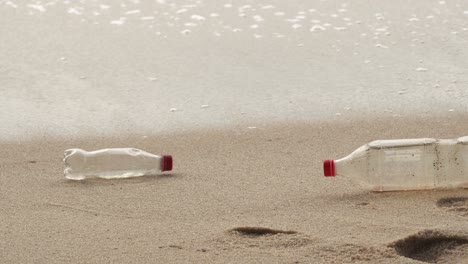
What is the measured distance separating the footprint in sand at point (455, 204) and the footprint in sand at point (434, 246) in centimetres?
22

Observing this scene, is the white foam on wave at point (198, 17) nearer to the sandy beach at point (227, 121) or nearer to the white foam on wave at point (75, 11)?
the sandy beach at point (227, 121)

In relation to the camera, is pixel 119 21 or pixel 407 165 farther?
pixel 119 21

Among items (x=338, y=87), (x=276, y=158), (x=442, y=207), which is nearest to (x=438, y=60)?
(x=338, y=87)

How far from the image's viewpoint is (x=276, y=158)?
124 inches

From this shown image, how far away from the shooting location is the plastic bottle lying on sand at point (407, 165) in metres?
2.78

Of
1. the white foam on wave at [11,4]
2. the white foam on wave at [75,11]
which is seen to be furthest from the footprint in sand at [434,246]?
the white foam on wave at [11,4]

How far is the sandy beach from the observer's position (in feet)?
7.90

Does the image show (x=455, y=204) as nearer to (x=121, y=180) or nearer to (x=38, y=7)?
(x=121, y=180)

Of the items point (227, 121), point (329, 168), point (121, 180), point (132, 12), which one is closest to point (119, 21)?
point (132, 12)

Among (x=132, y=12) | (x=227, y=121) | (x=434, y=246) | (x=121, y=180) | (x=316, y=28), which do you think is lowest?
(x=434, y=246)

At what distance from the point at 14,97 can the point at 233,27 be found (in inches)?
41.2

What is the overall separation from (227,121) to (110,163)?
25.3 inches

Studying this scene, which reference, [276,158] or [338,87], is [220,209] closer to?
[276,158]

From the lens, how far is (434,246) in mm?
2322
